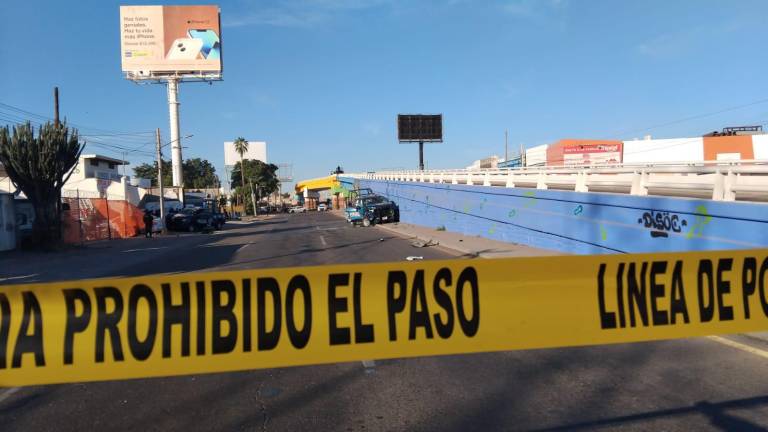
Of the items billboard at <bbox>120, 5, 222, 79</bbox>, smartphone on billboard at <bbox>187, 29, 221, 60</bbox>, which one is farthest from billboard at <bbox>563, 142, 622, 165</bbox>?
billboard at <bbox>120, 5, 222, 79</bbox>

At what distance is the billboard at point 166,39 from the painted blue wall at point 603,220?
57.9m

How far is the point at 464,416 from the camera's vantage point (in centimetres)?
439

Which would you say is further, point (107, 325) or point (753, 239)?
point (753, 239)

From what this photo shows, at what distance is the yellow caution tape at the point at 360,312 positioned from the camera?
3.14m

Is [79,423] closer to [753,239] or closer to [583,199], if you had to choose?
[753,239]

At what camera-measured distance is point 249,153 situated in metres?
101

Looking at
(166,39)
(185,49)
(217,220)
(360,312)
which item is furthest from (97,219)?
(166,39)

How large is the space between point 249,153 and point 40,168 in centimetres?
7956

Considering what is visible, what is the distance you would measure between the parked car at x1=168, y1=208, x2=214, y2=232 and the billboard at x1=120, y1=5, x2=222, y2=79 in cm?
3810

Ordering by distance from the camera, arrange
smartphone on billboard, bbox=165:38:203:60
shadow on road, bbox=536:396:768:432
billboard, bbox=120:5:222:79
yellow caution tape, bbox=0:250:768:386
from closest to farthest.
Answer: yellow caution tape, bbox=0:250:768:386 < shadow on road, bbox=536:396:768:432 < billboard, bbox=120:5:222:79 < smartphone on billboard, bbox=165:38:203:60

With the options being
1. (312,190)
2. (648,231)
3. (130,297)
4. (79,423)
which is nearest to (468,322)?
(130,297)

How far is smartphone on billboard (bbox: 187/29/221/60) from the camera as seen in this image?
238ft

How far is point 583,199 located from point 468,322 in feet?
34.1

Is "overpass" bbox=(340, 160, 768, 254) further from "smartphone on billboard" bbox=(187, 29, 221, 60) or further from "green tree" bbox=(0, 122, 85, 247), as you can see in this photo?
"smartphone on billboard" bbox=(187, 29, 221, 60)
